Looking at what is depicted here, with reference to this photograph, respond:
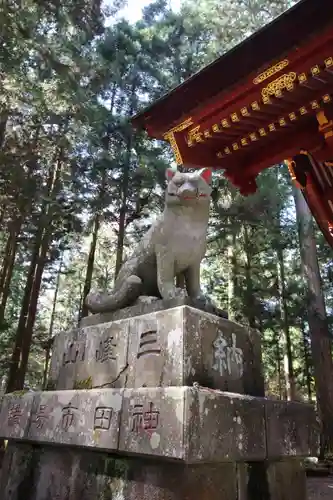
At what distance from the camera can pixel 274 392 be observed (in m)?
20.9

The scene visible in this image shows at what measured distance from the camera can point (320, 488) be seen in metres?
7.32

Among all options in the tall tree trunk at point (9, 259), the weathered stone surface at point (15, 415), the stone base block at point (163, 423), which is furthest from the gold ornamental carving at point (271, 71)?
the tall tree trunk at point (9, 259)

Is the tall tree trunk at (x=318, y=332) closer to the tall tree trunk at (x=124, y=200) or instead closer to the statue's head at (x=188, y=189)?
the tall tree trunk at (x=124, y=200)

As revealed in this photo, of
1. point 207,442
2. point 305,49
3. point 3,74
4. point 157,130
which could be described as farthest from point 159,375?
point 3,74

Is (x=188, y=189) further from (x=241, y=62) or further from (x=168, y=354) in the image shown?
(x=168, y=354)

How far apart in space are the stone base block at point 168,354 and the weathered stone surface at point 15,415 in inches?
13.9

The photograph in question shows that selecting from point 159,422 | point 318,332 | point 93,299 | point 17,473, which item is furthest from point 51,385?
point 318,332

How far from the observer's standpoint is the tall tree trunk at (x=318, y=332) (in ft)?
30.3

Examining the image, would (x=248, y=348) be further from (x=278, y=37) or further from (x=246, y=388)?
(x=278, y=37)

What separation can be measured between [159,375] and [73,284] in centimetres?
1928

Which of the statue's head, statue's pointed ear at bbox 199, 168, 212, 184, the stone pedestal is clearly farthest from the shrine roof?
the stone pedestal

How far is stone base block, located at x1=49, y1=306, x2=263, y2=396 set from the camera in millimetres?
2730

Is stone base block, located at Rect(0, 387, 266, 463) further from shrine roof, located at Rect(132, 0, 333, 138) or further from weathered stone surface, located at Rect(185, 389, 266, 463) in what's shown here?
shrine roof, located at Rect(132, 0, 333, 138)

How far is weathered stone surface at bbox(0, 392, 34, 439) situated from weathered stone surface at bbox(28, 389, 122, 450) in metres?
0.10
